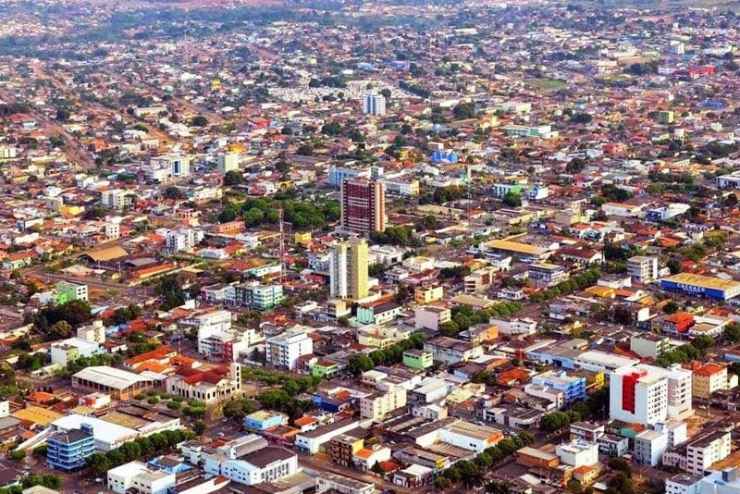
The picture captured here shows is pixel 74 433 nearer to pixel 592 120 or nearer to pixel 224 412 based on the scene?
pixel 224 412

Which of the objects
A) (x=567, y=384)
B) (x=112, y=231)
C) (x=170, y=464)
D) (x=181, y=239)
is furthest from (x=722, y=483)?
(x=112, y=231)

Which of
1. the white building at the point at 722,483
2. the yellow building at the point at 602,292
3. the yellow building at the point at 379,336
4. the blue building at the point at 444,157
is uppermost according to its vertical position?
the white building at the point at 722,483

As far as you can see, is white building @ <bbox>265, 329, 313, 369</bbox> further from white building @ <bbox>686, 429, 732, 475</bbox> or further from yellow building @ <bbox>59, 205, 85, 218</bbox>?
yellow building @ <bbox>59, 205, 85, 218</bbox>

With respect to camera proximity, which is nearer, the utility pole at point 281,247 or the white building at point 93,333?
the white building at point 93,333

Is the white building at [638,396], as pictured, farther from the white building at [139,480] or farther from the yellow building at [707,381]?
the white building at [139,480]

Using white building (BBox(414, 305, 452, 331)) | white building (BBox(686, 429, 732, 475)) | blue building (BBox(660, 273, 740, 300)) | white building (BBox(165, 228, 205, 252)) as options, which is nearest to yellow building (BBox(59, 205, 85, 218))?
white building (BBox(165, 228, 205, 252))

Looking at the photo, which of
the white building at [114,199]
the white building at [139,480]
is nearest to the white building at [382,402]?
the white building at [139,480]

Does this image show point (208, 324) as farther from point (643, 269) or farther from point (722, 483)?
point (722, 483)
